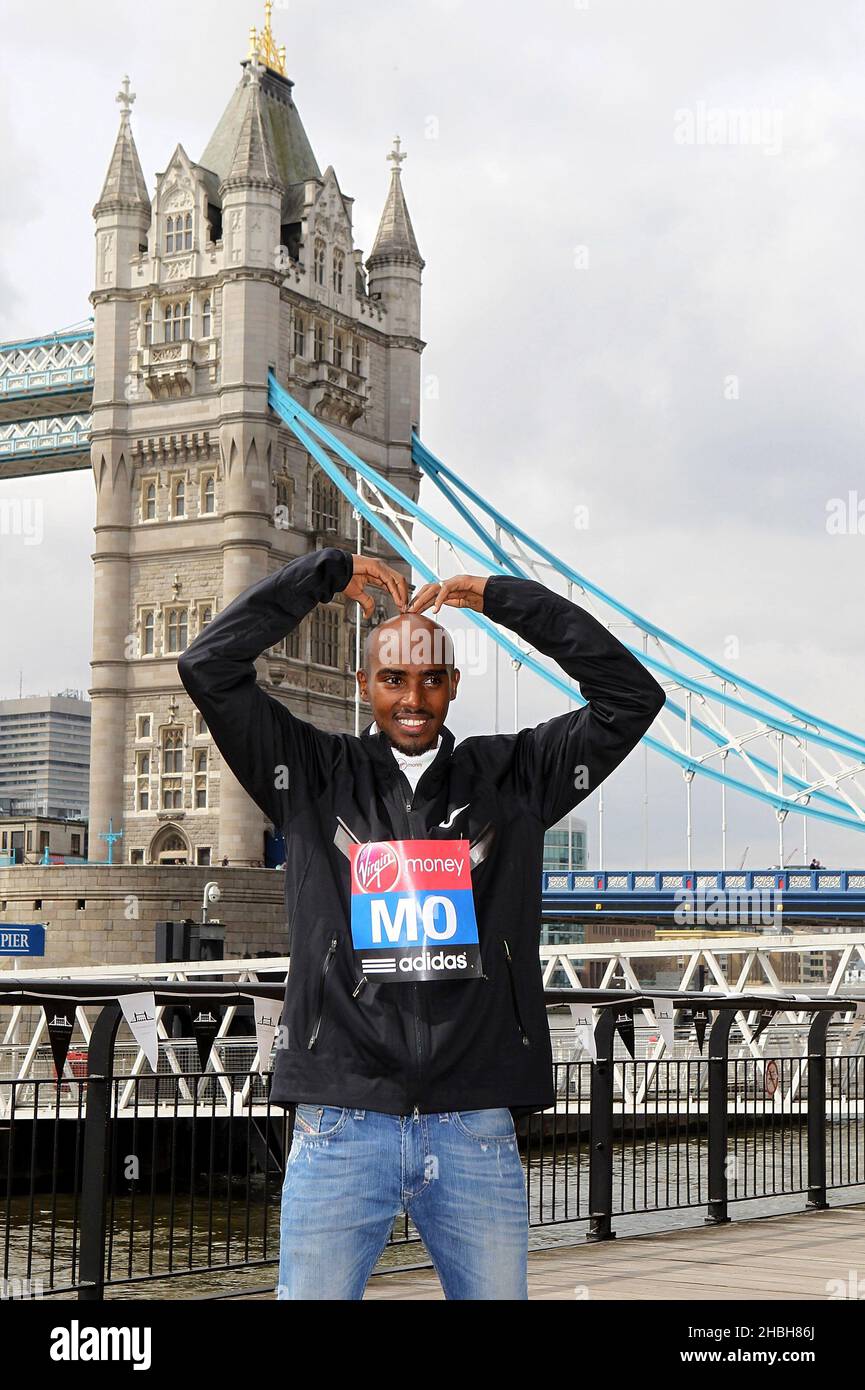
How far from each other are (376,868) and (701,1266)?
4.50 meters

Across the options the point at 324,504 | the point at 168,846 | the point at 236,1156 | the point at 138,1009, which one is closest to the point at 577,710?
the point at 138,1009

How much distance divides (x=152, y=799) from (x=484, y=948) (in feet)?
155

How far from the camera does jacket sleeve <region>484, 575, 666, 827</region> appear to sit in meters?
3.61

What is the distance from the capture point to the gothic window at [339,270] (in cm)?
5459

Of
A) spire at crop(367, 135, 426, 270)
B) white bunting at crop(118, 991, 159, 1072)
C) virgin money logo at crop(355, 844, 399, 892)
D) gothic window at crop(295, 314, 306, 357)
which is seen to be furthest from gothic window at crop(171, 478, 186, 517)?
virgin money logo at crop(355, 844, 399, 892)

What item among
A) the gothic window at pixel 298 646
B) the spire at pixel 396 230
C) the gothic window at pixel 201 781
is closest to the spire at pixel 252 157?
the spire at pixel 396 230

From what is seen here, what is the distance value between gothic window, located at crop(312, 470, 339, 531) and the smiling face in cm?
4913

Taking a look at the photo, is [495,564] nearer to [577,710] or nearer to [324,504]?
[324,504]

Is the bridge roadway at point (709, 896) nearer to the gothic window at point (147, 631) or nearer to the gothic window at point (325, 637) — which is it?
the gothic window at point (325, 637)

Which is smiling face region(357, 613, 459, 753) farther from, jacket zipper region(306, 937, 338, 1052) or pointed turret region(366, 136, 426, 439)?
pointed turret region(366, 136, 426, 439)

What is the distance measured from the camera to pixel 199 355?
51.9 m

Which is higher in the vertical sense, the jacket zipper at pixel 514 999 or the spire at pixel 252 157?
the spire at pixel 252 157

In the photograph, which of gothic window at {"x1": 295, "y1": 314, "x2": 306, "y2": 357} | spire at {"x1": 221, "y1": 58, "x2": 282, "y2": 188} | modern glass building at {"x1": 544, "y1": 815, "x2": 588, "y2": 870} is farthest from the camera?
modern glass building at {"x1": 544, "y1": 815, "x2": 588, "y2": 870}

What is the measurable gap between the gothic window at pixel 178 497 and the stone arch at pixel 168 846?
9.06 m
